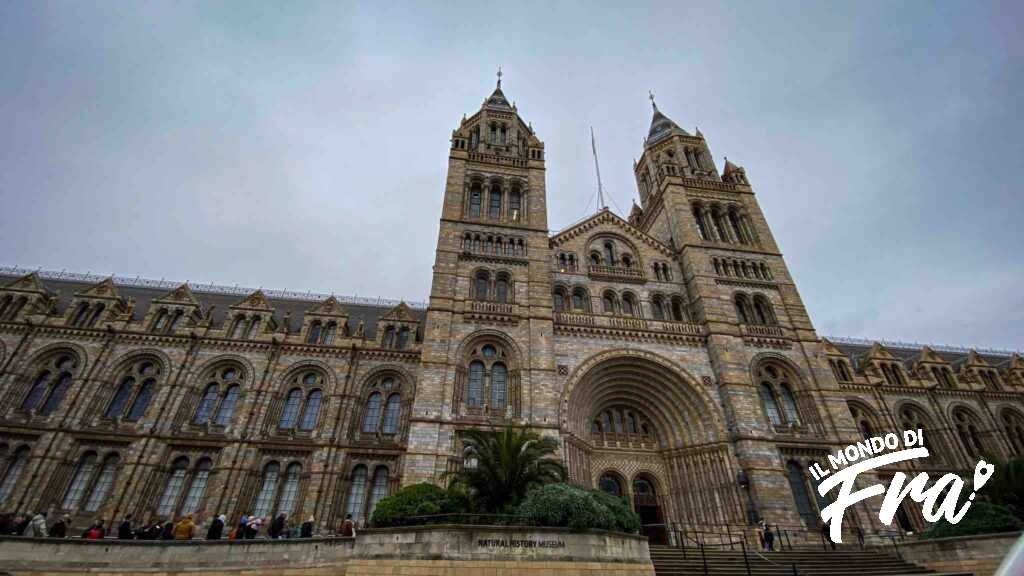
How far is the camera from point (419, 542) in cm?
1201

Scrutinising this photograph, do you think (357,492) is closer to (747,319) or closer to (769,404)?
(769,404)

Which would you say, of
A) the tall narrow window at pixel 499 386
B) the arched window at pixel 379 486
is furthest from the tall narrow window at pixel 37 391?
the tall narrow window at pixel 499 386

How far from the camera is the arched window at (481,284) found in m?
23.9

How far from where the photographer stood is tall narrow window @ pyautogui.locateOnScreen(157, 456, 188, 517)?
2059cm

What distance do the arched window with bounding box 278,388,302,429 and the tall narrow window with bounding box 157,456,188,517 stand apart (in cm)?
437

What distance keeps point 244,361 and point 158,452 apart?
212 inches

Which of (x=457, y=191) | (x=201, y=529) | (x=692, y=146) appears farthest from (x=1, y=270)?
(x=692, y=146)

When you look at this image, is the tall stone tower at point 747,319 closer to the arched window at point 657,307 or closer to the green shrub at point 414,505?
the arched window at point 657,307

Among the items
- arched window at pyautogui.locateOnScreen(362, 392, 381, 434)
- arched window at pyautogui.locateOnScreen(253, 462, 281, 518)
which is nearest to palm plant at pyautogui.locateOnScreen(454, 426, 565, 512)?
arched window at pyautogui.locateOnScreen(362, 392, 381, 434)

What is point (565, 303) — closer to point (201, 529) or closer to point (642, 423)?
point (642, 423)

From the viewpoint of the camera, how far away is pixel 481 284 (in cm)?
2445

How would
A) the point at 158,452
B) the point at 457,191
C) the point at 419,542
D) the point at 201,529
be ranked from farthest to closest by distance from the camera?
1. the point at 457,191
2. the point at 158,452
3. the point at 201,529
4. the point at 419,542

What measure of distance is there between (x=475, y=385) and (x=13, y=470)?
2100cm

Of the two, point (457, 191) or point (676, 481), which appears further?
point (457, 191)
